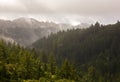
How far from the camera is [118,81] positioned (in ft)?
610

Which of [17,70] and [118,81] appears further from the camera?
[118,81]

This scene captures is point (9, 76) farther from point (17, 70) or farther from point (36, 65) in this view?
point (36, 65)

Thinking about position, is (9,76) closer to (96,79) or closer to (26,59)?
(26,59)

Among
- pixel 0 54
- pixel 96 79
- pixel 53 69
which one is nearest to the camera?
pixel 0 54

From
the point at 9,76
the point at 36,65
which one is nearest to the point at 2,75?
the point at 9,76

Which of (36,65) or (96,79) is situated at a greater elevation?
(36,65)

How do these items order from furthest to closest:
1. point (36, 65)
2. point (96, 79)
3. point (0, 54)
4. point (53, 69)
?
point (96, 79) → point (53, 69) → point (36, 65) → point (0, 54)

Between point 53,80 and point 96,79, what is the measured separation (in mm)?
110509

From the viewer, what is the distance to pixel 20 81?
232 ft

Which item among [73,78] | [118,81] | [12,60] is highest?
[12,60]

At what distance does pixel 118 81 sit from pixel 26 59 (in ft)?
386

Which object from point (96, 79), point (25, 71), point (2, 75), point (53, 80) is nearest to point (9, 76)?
point (2, 75)

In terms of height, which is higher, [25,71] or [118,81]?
[25,71]

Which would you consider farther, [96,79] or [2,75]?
[96,79]
